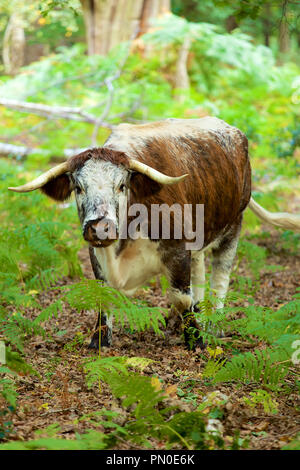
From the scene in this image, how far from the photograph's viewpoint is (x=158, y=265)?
6.21m

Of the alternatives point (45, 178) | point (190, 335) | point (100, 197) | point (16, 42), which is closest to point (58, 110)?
point (45, 178)

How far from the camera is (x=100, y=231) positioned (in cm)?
504

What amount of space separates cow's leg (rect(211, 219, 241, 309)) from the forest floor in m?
0.99

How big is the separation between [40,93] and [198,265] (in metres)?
11.5

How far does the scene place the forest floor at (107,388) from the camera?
4.23 m

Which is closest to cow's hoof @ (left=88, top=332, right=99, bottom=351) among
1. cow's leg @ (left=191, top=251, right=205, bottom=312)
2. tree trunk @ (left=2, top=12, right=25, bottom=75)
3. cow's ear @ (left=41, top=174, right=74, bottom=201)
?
cow's ear @ (left=41, top=174, right=74, bottom=201)

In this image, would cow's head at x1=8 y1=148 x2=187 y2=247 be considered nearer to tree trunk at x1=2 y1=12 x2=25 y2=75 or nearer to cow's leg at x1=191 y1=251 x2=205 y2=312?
cow's leg at x1=191 y1=251 x2=205 y2=312

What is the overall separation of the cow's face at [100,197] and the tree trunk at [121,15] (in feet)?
48.0

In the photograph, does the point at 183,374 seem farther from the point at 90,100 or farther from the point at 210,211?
the point at 90,100

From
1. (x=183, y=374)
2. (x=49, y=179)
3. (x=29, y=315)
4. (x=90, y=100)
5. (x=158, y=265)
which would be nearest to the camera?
(x=183, y=374)

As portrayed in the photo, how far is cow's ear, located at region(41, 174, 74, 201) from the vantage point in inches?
234

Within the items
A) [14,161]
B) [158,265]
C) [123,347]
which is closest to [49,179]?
[158,265]

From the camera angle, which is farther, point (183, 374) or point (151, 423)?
point (183, 374)

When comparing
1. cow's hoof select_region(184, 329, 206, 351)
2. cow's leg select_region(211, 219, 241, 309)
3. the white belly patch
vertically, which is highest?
the white belly patch
